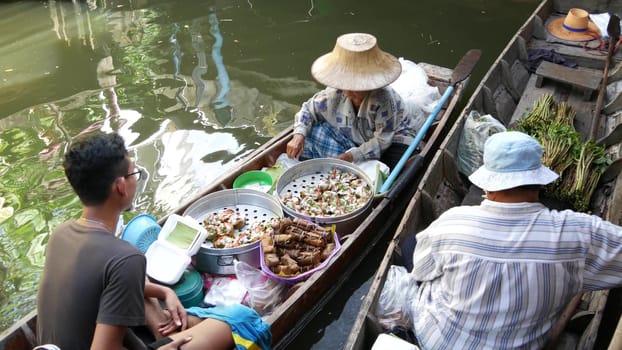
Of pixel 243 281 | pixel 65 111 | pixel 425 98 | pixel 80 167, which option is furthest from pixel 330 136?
pixel 65 111

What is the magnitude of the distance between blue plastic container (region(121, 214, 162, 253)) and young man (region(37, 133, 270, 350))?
3.09ft

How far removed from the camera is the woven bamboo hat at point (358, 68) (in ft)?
11.4

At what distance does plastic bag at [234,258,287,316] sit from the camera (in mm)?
2885

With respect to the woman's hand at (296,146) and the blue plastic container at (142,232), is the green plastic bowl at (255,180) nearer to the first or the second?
the woman's hand at (296,146)

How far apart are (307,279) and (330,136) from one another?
53.5 inches

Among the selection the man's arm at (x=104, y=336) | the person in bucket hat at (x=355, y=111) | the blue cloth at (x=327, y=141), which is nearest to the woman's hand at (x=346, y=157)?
the person in bucket hat at (x=355, y=111)

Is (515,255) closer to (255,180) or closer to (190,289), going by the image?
(190,289)

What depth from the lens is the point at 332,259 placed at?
9.96 feet

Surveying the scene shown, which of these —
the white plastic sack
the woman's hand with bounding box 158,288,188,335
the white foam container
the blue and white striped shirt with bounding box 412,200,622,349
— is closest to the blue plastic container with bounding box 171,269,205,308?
the woman's hand with bounding box 158,288,188,335

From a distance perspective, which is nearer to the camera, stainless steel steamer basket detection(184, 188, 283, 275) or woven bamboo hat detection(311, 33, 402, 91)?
stainless steel steamer basket detection(184, 188, 283, 275)

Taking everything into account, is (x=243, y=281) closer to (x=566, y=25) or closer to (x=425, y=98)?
(x=425, y=98)

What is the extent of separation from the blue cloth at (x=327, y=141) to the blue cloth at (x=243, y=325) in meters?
1.77

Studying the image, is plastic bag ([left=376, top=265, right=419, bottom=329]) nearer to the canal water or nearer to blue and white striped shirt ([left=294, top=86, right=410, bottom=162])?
the canal water

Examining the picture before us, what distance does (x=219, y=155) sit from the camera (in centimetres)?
505
